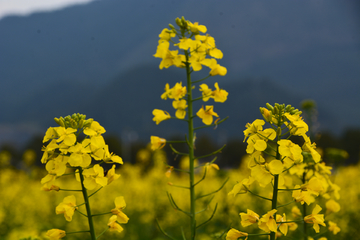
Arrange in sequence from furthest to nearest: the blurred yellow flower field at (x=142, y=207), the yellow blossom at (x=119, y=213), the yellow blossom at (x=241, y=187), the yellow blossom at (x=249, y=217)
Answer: the blurred yellow flower field at (x=142, y=207) → the yellow blossom at (x=119, y=213) → the yellow blossom at (x=241, y=187) → the yellow blossom at (x=249, y=217)

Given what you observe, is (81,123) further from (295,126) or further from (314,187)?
(314,187)

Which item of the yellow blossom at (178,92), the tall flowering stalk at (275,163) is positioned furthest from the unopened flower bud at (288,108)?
the yellow blossom at (178,92)

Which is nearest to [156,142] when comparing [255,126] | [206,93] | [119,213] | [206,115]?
[206,115]

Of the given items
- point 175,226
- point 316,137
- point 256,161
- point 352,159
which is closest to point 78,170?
point 256,161

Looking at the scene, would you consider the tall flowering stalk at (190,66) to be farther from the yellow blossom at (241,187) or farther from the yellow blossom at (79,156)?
the yellow blossom at (79,156)

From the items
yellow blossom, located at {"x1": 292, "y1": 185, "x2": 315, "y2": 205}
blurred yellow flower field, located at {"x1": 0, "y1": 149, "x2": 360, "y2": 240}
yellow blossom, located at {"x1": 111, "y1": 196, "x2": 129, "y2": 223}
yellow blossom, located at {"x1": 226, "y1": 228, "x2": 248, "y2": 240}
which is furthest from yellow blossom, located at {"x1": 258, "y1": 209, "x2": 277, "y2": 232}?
blurred yellow flower field, located at {"x1": 0, "y1": 149, "x2": 360, "y2": 240}

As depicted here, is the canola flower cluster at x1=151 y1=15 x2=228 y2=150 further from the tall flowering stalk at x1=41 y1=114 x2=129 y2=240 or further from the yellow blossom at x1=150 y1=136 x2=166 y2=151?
the tall flowering stalk at x1=41 y1=114 x2=129 y2=240

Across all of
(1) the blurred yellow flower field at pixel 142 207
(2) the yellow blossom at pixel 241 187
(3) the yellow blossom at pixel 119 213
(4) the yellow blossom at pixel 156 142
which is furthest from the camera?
(1) the blurred yellow flower field at pixel 142 207

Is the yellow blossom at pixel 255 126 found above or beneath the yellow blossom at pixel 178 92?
beneath

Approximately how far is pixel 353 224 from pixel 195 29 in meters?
7.64

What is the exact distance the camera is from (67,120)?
2066mm

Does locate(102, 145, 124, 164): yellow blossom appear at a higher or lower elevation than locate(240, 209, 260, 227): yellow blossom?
higher

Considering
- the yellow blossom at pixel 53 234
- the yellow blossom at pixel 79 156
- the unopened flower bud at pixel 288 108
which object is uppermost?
the unopened flower bud at pixel 288 108

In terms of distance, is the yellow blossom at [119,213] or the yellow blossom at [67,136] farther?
the yellow blossom at [119,213]
